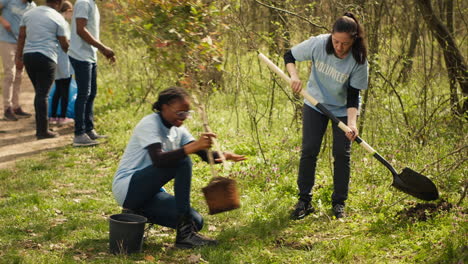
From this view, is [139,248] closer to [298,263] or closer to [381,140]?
[298,263]

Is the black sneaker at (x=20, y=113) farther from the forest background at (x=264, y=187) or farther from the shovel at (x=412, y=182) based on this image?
the shovel at (x=412, y=182)

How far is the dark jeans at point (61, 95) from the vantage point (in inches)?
343

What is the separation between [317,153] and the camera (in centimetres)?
502

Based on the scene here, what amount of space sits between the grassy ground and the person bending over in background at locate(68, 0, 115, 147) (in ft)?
1.26

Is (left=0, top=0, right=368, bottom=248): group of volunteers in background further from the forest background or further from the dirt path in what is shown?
the dirt path

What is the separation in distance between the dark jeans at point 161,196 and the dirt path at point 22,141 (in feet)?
10.5

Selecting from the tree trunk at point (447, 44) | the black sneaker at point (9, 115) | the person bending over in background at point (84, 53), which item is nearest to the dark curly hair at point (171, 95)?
the person bending over in background at point (84, 53)

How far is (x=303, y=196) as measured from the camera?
5.11m

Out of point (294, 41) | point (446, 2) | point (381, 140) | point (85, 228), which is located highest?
point (446, 2)

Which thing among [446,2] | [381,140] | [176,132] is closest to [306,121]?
[176,132]

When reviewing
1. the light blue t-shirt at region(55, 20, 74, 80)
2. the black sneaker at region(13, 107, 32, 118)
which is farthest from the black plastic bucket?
the black sneaker at region(13, 107, 32, 118)

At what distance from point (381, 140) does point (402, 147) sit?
482 mm

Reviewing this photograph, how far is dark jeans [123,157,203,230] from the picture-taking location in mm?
4355

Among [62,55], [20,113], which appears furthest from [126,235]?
[20,113]
